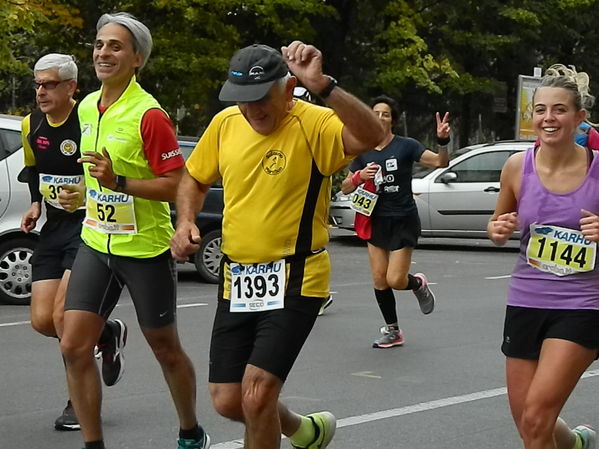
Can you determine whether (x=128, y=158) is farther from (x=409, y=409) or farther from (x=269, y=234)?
(x=409, y=409)

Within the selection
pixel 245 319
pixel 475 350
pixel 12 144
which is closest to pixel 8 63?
pixel 12 144

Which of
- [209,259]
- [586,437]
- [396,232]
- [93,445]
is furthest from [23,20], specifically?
[586,437]

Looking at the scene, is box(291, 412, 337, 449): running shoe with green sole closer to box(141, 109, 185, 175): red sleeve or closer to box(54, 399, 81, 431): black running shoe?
box(141, 109, 185, 175): red sleeve

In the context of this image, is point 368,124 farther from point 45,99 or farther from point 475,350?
point 475,350

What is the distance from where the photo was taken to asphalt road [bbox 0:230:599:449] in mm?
6285

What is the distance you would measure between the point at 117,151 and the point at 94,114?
24 cm

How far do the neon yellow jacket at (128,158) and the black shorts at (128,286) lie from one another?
0.17ft

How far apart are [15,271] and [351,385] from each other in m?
4.58

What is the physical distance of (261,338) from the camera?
4676mm

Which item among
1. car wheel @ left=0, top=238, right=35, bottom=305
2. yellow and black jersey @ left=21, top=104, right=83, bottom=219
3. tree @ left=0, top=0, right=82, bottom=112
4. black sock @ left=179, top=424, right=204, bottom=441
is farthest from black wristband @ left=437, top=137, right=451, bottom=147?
tree @ left=0, top=0, right=82, bottom=112

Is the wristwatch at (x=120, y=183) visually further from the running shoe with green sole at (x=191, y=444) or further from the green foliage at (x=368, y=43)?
the green foliage at (x=368, y=43)

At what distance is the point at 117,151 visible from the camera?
17.8ft

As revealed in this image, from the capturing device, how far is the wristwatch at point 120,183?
5.29 metres

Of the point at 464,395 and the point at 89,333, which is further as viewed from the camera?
the point at 464,395
